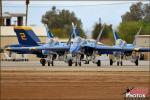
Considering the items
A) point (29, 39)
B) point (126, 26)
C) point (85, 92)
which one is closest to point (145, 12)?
point (126, 26)

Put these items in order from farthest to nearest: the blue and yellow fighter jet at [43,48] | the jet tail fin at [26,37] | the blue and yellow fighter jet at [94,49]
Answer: the jet tail fin at [26,37] < the blue and yellow fighter jet at [43,48] < the blue and yellow fighter jet at [94,49]

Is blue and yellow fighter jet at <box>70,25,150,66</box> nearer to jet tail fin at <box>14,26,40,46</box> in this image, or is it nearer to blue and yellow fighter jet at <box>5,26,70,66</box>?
blue and yellow fighter jet at <box>5,26,70,66</box>

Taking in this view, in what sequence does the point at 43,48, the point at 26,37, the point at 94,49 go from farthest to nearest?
the point at 26,37, the point at 43,48, the point at 94,49

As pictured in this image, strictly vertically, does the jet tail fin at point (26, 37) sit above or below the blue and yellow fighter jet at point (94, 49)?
above

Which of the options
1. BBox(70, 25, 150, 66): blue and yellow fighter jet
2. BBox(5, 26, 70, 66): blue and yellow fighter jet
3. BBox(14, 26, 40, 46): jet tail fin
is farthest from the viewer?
BBox(14, 26, 40, 46): jet tail fin

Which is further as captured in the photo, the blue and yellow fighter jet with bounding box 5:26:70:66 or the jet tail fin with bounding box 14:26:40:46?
the jet tail fin with bounding box 14:26:40:46

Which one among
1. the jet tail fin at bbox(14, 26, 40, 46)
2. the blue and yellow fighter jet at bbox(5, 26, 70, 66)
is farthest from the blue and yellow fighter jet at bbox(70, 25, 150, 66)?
the jet tail fin at bbox(14, 26, 40, 46)

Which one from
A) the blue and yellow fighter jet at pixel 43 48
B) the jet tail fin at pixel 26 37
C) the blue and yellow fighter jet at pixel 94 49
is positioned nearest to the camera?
the blue and yellow fighter jet at pixel 94 49

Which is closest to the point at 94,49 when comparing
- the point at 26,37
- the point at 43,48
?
the point at 43,48

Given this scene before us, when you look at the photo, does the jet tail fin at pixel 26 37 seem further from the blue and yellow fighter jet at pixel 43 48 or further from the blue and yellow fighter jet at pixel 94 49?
the blue and yellow fighter jet at pixel 94 49

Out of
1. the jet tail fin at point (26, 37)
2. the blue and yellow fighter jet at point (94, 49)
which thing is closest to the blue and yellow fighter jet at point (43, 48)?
the jet tail fin at point (26, 37)

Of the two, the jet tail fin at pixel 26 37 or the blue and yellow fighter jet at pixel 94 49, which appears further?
the jet tail fin at pixel 26 37

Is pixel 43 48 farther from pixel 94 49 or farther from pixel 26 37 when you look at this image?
pixel 26 37

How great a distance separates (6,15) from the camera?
445ft
